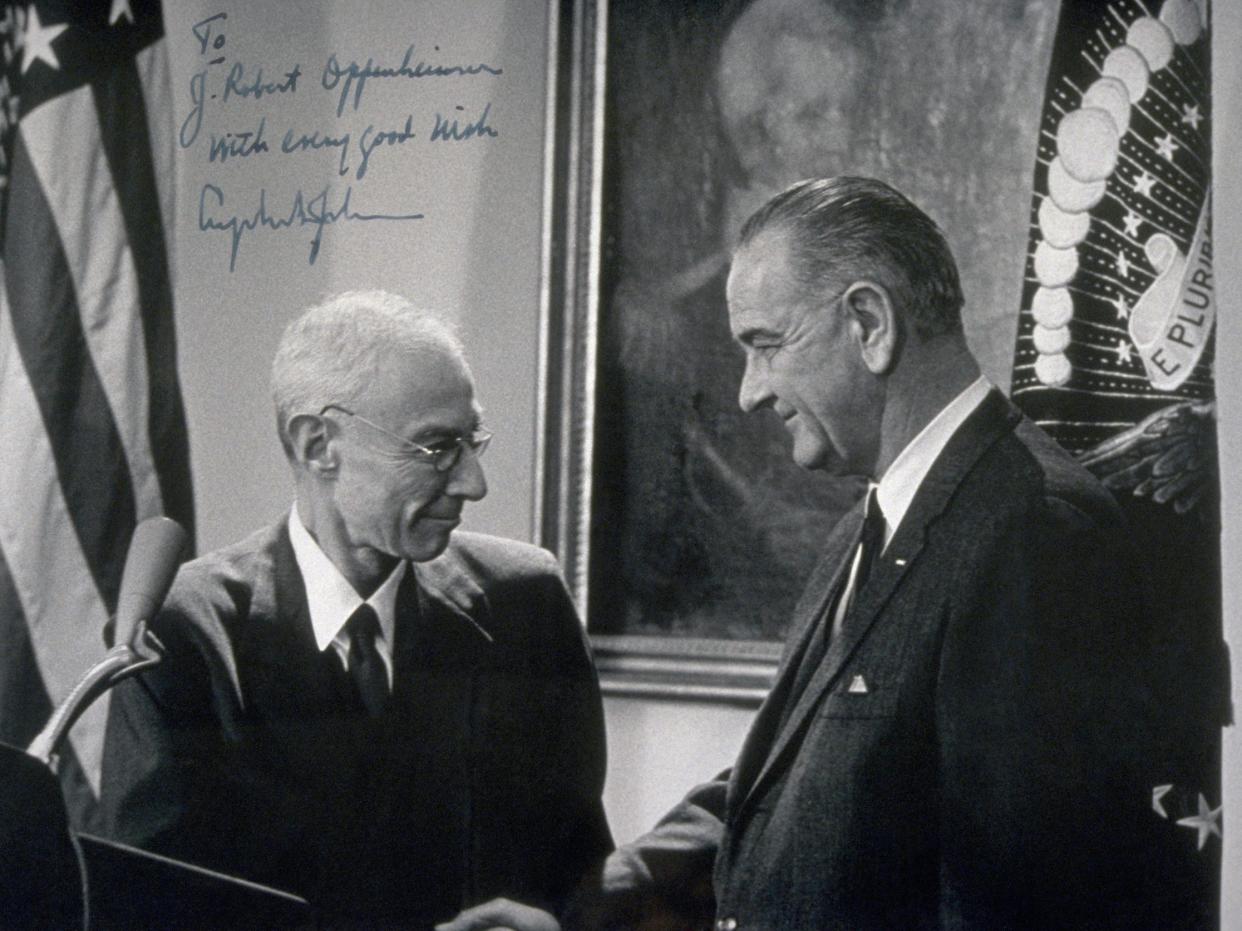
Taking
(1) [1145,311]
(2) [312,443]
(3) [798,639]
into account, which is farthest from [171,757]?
(1) [1145,311]

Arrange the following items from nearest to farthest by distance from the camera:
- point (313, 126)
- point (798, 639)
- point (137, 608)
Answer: point (798, 639), point (137, 608), point (313, 126)

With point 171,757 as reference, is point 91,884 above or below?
below

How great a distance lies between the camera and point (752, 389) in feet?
5.03

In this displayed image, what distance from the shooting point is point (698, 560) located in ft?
5.34

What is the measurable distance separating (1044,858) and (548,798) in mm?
584

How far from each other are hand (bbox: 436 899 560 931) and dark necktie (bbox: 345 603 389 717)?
255 mm

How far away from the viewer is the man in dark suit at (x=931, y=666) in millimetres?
1303

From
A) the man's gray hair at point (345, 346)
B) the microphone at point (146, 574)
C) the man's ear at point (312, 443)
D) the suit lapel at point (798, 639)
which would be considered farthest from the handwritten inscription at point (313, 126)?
the suit lapel at point (798, 639)

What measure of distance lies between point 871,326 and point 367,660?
Answer: 709 millimetres

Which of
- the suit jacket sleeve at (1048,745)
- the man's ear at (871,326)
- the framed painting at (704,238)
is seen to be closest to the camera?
the suit jacket sleeve at (1048,745)

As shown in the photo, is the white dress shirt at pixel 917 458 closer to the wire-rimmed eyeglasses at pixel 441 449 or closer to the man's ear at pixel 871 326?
the man's ear at pixel 871 326

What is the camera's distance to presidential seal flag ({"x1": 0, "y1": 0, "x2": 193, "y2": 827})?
1915mm
